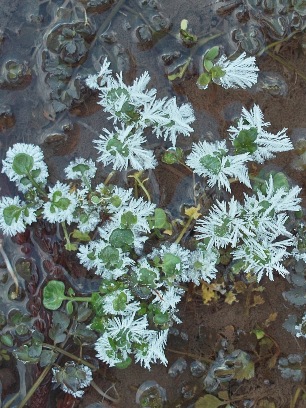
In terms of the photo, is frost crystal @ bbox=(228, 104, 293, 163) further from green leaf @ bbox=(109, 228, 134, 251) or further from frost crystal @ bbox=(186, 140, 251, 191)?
green leaf @ bbox=(109, 228, 134, 251)

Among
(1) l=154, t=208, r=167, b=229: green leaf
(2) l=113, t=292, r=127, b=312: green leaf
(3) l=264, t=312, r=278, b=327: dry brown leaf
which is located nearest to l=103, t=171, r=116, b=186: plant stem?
(1) l=154, t=208, r=167, b=229: green leaf

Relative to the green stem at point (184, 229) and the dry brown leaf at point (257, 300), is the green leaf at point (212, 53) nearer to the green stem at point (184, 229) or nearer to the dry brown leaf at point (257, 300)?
the green stem at point (184, 229)

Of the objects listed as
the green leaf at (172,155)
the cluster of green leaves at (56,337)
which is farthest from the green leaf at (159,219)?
the cluster of green leaves at (56,337)

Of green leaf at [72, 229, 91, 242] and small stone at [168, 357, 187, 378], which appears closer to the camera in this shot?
green leaf at [72, 229, 91, 242]

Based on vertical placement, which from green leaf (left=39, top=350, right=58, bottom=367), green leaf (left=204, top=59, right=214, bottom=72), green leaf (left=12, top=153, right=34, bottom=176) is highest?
green leaf (left=204, top=59, right=214, bottom=72)

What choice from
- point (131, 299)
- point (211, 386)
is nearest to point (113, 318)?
point (131, 299)

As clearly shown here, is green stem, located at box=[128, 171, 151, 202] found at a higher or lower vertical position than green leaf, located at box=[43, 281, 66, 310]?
higher

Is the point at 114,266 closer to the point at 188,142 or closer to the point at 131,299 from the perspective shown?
the point at 131,299
